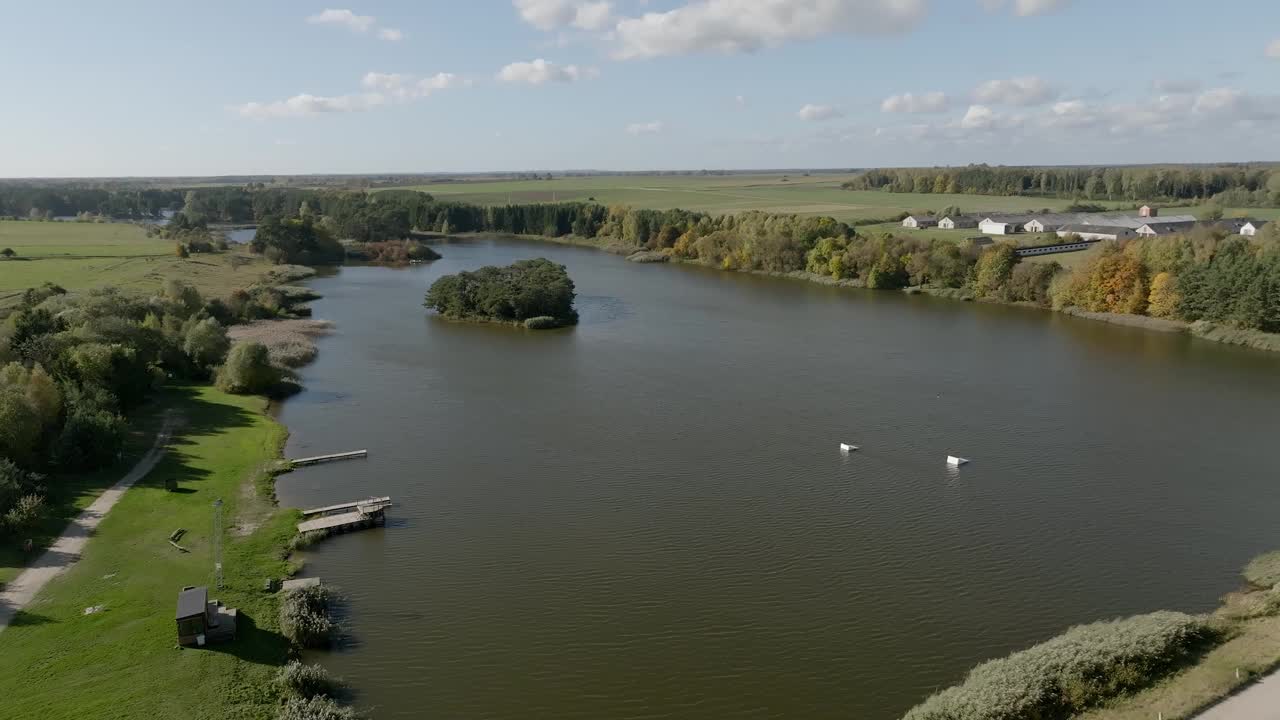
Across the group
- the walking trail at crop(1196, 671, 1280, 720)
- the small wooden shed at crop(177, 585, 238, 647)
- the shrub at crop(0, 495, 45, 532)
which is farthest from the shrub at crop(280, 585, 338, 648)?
the walking trail at crop(1196, 671, 1280, 720)

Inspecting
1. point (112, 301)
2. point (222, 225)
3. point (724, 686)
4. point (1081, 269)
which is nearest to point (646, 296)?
point (1081, 269)

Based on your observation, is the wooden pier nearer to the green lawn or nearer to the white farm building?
the green lawn

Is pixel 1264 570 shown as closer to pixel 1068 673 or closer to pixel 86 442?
pixel 1068 673

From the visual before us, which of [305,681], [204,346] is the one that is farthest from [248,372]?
[305,681]

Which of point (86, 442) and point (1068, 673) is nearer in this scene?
point (1068, 673)

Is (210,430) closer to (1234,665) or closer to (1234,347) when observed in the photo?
(1234,665)
